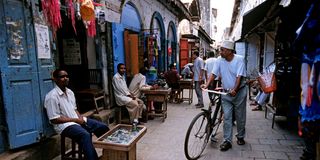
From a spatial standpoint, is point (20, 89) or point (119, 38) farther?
point (119, 38)

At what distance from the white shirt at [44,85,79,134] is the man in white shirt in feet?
7.67

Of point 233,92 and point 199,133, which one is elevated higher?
point 233,92

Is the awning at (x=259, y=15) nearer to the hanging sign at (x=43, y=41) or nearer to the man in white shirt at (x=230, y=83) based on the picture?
the man in white shirt at (x=230, y=83)

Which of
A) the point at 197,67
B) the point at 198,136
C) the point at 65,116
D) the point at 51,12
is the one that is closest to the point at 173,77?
the point at 197,67

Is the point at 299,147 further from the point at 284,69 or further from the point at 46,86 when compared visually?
the point at 46,86

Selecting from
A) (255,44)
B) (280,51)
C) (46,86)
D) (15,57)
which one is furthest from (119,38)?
(255,44)

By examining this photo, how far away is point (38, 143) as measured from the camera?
3.74 meters

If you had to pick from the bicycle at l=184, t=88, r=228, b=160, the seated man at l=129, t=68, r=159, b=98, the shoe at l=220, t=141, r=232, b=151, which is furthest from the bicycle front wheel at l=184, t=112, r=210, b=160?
the seated man at l=129, t=68, r=159, b=98

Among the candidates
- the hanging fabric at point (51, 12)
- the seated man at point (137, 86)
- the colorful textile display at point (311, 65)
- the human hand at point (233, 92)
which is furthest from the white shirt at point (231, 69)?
the hanging fabric at point (51, 12)

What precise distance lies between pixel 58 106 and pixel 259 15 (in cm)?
642

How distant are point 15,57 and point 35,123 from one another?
1.06 metres

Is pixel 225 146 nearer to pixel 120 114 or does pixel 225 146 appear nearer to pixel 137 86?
pixel 120 114

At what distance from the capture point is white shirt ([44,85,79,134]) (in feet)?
11.3

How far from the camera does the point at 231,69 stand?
4230mm
